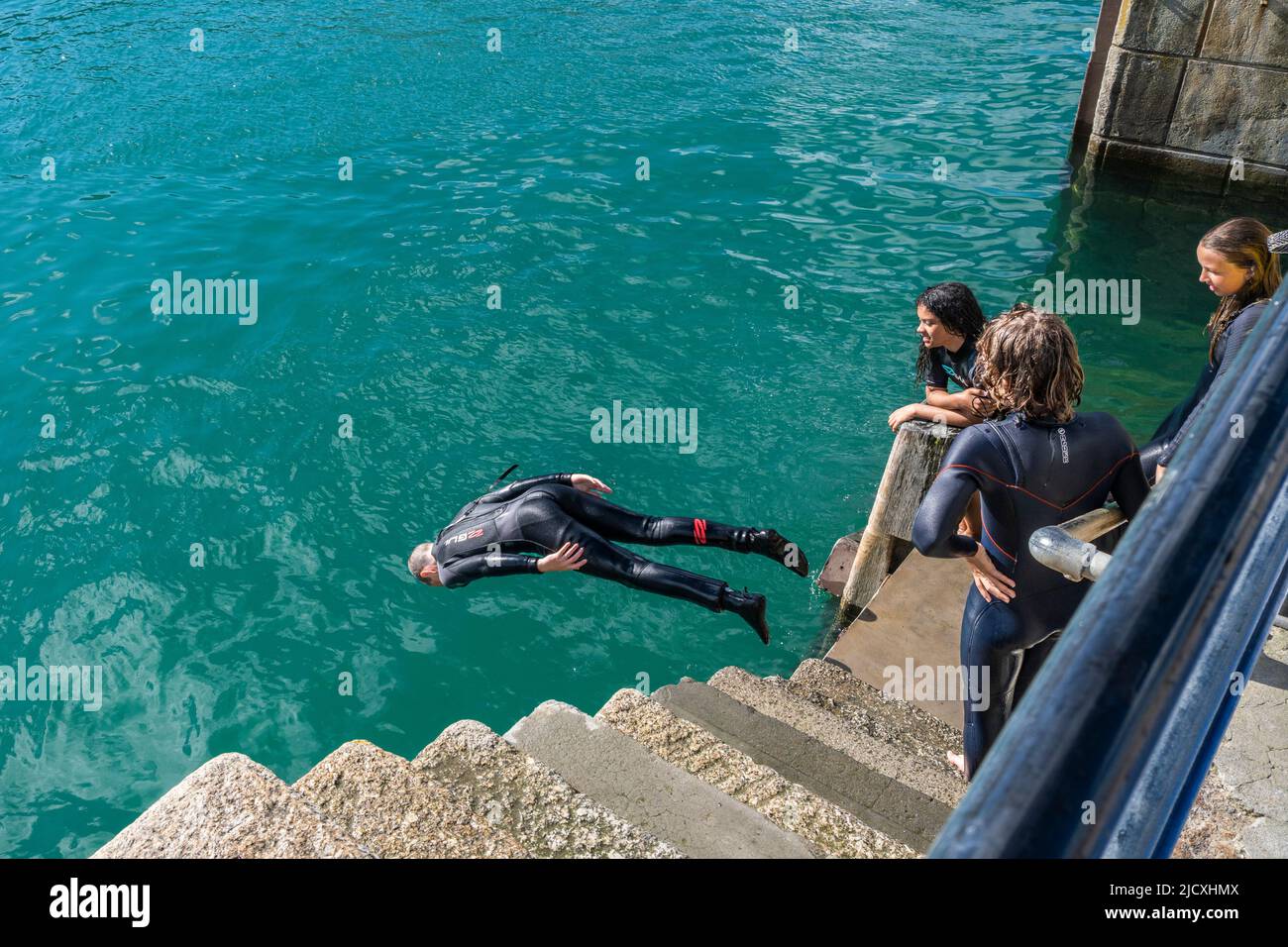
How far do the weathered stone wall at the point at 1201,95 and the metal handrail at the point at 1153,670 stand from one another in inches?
537

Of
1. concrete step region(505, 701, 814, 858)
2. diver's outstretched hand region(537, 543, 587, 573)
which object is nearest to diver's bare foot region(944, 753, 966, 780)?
concrete step region(505, 701, 814, 858)

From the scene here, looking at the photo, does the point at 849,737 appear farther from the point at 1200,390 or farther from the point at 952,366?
the point at 1200,390

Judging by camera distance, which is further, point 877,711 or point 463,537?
point 463,537

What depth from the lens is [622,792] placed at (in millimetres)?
4266

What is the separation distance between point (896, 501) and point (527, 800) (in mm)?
3587

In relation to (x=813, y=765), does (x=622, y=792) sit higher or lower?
higher

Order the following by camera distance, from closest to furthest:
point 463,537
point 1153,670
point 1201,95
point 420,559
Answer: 1. point 1153,670
2. point 463,537
3. point 420,559
4. point 1201,95

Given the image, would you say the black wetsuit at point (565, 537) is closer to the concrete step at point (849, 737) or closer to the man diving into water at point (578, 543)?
the man diving into water at point (578, 543)

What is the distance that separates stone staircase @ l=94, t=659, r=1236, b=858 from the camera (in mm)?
3170

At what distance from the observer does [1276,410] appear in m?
1.16

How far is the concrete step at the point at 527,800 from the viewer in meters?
3.53

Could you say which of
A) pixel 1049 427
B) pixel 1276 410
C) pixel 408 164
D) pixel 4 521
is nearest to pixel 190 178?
pixel 408 164

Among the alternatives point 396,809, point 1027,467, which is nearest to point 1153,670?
point 1027,467

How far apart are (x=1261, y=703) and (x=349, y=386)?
8.96m
